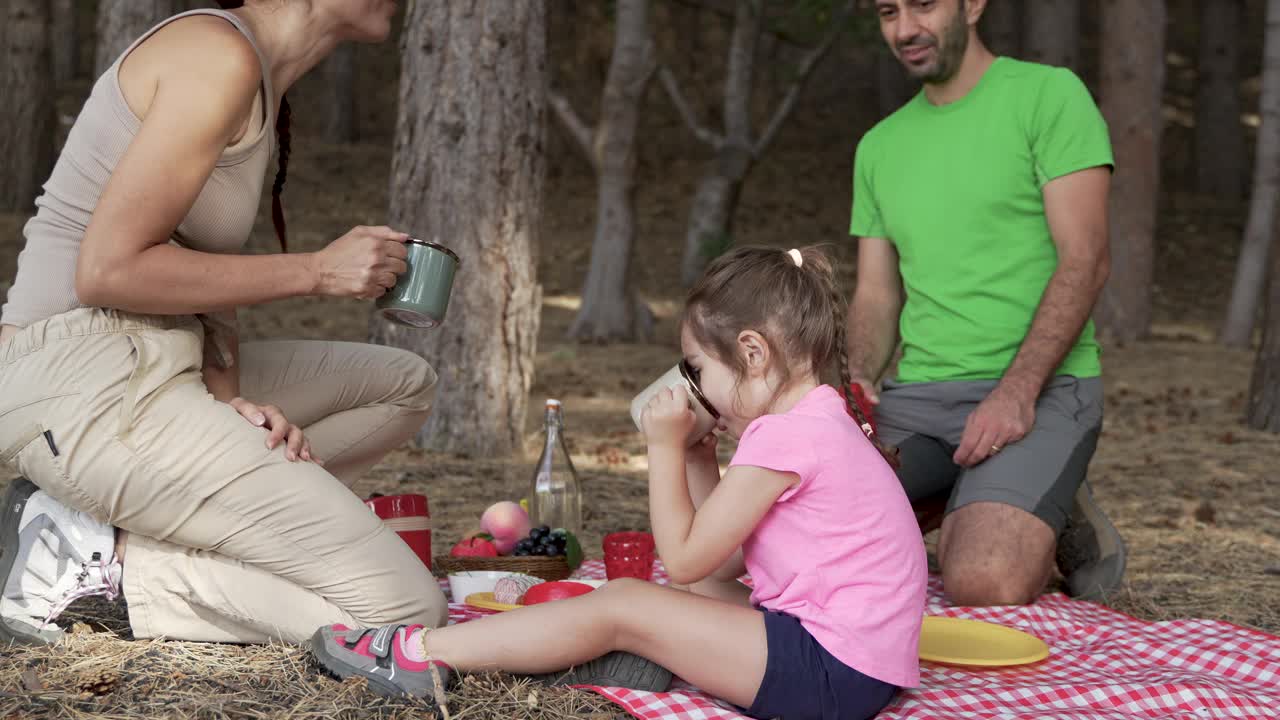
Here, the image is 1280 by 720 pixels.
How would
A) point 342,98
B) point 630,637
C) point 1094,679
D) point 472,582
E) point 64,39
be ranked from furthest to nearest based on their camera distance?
point 342,98
point 64,39
point 472,582
point 1094,679
point 630,637

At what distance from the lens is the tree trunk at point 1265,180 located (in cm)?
969

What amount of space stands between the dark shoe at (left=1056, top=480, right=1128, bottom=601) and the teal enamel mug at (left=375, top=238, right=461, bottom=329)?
2.10 m

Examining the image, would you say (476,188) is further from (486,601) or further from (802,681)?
(802,681)

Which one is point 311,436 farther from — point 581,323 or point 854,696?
point 581,323

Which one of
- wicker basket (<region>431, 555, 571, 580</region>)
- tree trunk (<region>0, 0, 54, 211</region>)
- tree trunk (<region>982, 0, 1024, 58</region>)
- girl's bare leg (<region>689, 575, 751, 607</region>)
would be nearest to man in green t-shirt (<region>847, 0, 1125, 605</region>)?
girl's bare leg (<region>689, 575, 751, 607</region>)

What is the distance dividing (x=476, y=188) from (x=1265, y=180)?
675cm

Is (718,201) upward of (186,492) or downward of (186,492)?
upward

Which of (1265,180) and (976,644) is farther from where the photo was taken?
(1265,180)

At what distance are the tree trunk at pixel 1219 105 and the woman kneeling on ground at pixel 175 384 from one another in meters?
16.7

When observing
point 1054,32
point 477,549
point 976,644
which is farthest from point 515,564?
point 1054,32

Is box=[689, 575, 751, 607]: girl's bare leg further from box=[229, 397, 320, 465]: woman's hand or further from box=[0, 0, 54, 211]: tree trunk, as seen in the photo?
box=[0, 0, 54, 211]: tree trunk

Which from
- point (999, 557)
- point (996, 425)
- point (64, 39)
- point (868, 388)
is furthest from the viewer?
point (64, 39)

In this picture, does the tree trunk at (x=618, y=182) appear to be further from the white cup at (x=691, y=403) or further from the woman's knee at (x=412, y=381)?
the white cup at (x=691, y=403)

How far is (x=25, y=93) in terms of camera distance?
39.2 ft
